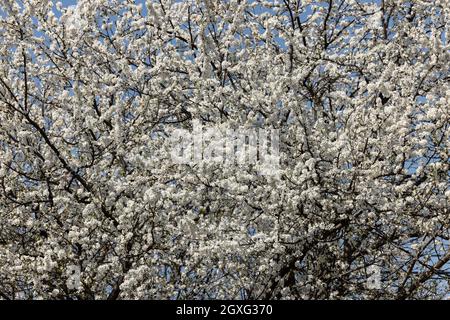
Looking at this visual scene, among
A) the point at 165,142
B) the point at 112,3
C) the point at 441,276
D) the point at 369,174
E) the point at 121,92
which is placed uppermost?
the point at 112,3

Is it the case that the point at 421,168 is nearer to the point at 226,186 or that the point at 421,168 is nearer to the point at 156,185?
the point at 226,186

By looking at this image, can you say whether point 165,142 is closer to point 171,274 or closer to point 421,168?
point 171,274

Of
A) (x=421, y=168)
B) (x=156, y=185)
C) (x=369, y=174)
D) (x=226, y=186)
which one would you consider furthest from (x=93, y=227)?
→ (x=421, y=168)

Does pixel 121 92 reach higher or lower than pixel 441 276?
higher

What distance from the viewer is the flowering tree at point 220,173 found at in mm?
7371

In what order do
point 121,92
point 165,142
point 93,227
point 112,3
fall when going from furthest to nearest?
point 112,3 < point 121,92 < point 165,142 < point 93,227

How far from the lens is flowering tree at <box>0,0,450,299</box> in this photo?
7371 millimetres

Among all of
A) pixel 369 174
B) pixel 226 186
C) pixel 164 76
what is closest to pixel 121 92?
pixel 164 76

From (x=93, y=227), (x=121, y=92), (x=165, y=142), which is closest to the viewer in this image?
(x=93, y=227)

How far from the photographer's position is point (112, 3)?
1009cm

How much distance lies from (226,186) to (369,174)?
167cm

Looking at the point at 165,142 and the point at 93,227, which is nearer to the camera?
the point at 93,227

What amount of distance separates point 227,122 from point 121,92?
1.90m

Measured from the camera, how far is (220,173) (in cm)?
786
